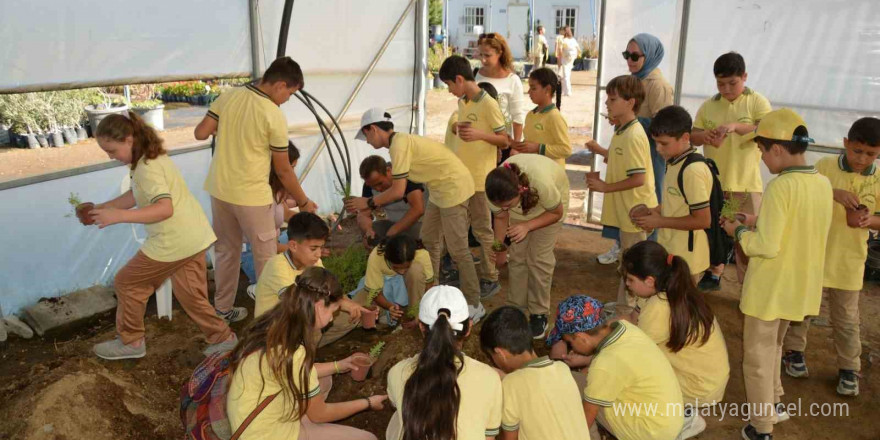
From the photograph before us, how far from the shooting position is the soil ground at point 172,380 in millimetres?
3457

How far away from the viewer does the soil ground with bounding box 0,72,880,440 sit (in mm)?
3457

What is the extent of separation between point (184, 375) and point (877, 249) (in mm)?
5766

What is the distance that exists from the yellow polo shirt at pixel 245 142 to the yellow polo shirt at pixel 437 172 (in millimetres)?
862

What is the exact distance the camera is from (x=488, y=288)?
562 centimetres

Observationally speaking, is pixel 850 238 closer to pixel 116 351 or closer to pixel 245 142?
pixel 245 142

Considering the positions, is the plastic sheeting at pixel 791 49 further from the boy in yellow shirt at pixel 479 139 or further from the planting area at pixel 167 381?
the boy in yellow shirt at pixel 479 139

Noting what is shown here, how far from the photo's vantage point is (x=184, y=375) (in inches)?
169

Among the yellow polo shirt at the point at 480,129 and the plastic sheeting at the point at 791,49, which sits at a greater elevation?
the plastic sheeting at the point at 791,49

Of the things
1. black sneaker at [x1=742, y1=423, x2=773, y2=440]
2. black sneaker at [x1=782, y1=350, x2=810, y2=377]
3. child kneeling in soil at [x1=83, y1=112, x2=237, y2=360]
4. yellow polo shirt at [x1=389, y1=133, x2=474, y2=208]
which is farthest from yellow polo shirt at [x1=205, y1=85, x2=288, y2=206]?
black sneaker at [x1=782, y1=350, x2=810, y2=377]

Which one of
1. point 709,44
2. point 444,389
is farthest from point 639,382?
point 709,44

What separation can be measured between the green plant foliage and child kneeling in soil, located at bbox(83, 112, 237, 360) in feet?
4.31

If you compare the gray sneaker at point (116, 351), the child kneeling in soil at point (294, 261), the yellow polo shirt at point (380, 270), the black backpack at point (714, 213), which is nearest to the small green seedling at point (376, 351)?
the yellow polo shirt at point (380, 270)

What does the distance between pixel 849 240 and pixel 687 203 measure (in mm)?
1006

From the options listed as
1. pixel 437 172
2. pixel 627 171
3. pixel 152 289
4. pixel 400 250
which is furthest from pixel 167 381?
pixel 627 171
